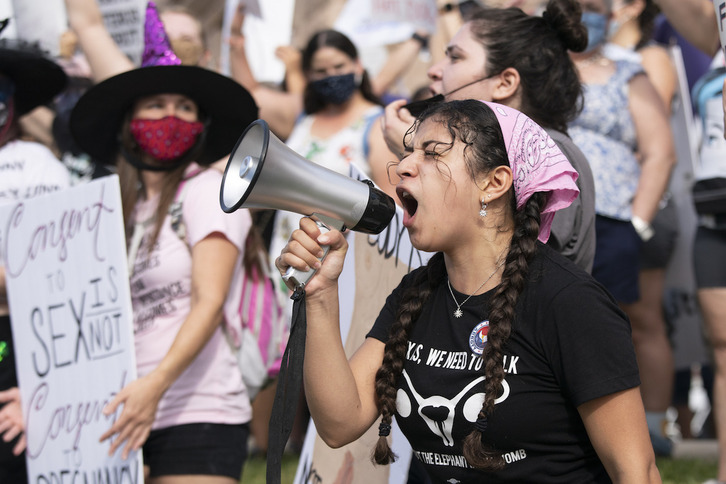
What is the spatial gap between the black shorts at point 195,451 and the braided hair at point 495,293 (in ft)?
3.51

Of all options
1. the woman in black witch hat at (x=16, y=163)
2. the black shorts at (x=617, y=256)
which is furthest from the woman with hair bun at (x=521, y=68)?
the woman in black witch hat at (x=16, y=163)

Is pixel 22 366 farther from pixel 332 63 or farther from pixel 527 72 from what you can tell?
pixel 332 63

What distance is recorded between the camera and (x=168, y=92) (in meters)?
3.60

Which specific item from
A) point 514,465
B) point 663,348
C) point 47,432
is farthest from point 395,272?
point 663,348

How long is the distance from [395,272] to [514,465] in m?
1.02

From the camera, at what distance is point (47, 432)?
134 inches

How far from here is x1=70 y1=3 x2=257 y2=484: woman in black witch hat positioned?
126 inches

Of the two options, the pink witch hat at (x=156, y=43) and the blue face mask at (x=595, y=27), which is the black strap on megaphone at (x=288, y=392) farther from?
the blue face mask at (x=595, y=27)

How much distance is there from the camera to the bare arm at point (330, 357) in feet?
6.79

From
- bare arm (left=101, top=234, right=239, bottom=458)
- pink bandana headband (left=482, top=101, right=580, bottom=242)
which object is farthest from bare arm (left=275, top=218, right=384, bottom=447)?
bare arm (left=101, top=234, right=239, bottom=458)

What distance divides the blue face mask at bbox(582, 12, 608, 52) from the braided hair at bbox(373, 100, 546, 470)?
95.2 inches

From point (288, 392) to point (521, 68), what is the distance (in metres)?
1.36

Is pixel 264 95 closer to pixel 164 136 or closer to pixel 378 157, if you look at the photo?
pixel 378 157

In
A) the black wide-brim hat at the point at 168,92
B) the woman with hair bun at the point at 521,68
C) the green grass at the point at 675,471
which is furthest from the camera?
the green grass at the point at 675,471
